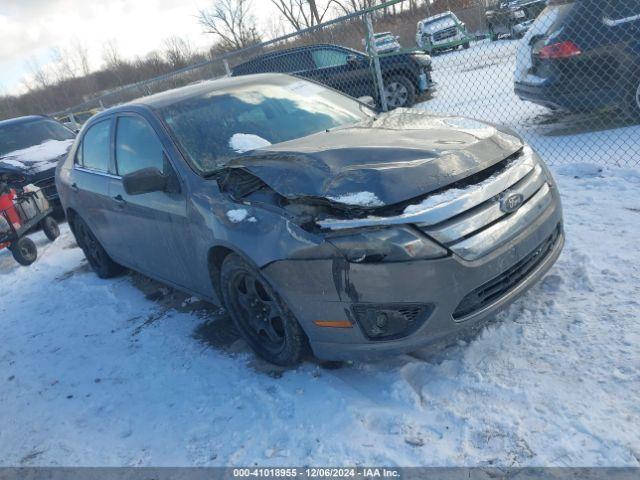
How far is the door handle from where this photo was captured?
3.93 meters

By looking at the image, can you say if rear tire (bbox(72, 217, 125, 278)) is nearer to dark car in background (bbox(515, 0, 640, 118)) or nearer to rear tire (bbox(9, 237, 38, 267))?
rear tire (bbox(9, 237, 38, 267))

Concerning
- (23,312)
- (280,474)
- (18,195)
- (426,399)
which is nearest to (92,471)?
(280,474)

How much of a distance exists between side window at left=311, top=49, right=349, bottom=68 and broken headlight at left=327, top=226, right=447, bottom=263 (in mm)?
8120

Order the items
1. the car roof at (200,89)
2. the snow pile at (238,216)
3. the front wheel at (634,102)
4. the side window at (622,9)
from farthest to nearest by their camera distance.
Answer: the front wheel at (634,102), the side window at (622,9), the car roof at (200,89), the snow pile at (238,216)

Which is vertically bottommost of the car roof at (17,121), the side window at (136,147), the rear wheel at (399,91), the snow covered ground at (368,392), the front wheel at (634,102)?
the snow covered ground at (368,392)

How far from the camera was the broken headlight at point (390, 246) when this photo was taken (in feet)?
7.54

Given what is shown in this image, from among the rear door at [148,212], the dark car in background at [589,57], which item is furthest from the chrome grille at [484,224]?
the dark car in background at [589,57]

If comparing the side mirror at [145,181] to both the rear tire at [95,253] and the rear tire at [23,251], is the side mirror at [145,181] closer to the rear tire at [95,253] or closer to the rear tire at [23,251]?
the rear tire at [95,253]

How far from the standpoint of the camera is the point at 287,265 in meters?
2.54

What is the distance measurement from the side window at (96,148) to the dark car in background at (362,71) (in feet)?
16.8

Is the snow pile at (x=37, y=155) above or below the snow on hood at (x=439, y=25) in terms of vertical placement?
below

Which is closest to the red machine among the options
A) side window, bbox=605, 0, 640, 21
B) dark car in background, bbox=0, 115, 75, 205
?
dark car in background, bbox=0, 115, 75, 205

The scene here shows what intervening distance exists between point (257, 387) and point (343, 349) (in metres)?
0.64

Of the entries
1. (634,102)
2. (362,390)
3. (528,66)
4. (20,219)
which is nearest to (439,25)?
(528,66)
